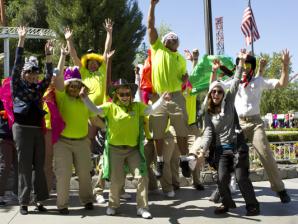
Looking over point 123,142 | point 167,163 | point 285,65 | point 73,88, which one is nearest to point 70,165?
point 123,142

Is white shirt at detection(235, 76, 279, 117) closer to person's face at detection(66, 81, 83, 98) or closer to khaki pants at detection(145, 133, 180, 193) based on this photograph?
khaki pants at detection(145, 133, 180, 193)

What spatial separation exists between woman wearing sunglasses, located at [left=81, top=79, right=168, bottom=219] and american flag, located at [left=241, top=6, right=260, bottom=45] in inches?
362

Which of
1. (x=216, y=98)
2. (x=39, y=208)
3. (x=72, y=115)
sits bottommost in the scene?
(x=39, y=208)

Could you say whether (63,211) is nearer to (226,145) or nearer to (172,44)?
(226,145)

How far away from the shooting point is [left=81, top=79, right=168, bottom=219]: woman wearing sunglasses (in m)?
5.13

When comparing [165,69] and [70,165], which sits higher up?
[165,69]

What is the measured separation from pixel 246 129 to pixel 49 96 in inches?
109

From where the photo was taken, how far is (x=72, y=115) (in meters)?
5.36

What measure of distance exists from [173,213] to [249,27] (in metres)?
10.4

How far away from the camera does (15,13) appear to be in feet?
112

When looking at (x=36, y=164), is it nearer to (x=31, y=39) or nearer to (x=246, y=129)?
(x=246, y=129)

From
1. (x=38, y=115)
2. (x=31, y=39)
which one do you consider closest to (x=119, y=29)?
(x=31, y=39)

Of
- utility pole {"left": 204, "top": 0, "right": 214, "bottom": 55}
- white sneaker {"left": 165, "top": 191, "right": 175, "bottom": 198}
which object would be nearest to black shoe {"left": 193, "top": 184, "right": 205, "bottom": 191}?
white sneaker {"left": 165, "top": 191, "right": 175, "bottom": 198}

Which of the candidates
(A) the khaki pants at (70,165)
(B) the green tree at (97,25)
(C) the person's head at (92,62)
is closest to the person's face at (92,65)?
(C) the person's head at (92,62)
